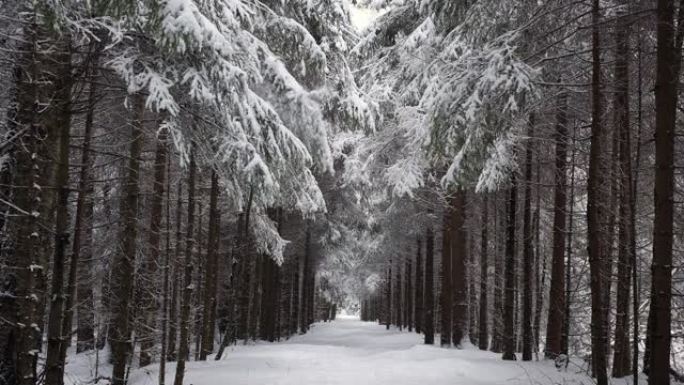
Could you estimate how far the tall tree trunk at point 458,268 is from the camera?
16.1 metres

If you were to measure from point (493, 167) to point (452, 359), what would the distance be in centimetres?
433

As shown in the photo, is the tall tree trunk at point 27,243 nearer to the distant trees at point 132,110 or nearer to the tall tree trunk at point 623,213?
the distant trees at point 132,110

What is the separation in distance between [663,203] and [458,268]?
1107cm

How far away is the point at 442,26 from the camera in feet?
32.0

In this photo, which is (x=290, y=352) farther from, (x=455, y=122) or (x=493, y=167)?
(x=455, y=122)

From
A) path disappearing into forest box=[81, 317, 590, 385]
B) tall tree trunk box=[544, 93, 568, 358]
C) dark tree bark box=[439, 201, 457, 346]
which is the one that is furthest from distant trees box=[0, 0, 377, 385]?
dark tree bark box=[439, 201, 457, 346]

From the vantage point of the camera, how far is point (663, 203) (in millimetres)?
5793

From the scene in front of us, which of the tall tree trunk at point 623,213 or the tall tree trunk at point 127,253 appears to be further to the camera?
the tall tree trunk at point 127,253

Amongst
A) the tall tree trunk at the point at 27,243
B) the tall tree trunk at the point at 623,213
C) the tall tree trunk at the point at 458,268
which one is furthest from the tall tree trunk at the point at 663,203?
the tall tree trunk at the point at 458,268

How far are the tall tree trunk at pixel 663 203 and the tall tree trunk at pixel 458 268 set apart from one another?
33.3 feet

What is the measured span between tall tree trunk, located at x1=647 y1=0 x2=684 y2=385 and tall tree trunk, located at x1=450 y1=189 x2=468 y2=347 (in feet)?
33.3

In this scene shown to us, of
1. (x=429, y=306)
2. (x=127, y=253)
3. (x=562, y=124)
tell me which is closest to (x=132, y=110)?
(x=127, y=253)

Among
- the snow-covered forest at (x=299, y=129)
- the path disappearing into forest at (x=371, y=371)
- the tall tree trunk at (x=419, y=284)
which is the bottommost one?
the path disappearing into forest at (x=371, y=371)

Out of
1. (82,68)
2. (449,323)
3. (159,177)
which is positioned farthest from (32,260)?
(449,323)
